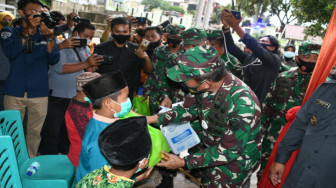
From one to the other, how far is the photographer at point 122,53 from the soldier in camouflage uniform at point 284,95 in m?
1.96

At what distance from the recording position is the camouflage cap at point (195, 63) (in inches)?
74.9

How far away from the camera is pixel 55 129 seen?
145 inches

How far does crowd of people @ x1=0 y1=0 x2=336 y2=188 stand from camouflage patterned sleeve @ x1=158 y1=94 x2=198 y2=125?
0.03 ft

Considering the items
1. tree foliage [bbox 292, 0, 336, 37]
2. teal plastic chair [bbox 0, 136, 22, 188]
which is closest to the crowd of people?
teal plastic chair [bbox 0, 136, 22, 188]

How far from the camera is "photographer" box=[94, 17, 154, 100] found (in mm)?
3773

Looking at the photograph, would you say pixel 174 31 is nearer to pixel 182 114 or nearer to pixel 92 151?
pixel 182 114

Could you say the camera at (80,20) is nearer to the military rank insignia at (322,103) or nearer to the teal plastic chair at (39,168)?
the teal plastic chair at (39,168)

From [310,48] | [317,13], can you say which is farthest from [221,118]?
[317,13]

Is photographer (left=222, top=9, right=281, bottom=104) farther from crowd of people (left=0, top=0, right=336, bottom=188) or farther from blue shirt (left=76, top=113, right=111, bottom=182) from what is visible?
blue shirt (left=76, top=113, right=111, bottom=182)

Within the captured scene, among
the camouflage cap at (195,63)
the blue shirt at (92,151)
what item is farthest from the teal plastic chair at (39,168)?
the camouflage cap at (195,63)

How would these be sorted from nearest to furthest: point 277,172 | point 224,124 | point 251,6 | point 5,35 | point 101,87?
point 101,87 < point 224,124 < point 277,172 < point 5,35 < point 251,6

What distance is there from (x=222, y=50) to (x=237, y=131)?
2.33 meters

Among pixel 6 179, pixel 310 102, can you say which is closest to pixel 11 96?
pixel 6 179

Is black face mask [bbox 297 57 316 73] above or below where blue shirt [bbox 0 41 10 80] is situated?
above
